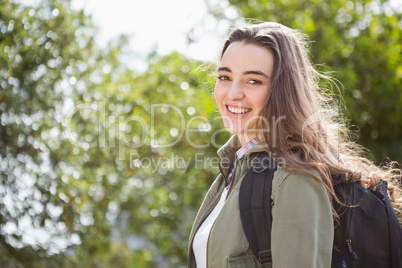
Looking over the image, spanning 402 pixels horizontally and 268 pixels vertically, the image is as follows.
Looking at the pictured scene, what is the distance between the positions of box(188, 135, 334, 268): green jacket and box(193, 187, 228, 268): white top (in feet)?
0.21

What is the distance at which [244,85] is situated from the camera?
213cm

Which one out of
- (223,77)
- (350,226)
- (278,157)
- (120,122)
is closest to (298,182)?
(278,157)

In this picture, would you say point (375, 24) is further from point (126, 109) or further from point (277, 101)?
point (277, 101)

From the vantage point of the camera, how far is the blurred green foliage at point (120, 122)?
6125mm

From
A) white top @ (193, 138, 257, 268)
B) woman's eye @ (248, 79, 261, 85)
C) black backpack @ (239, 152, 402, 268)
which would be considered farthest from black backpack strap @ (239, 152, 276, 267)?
woman's eye @ (248, 79, 261, 85)

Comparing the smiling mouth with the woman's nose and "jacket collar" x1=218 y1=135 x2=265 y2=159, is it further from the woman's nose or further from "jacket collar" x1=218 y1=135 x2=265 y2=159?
"jacket collar" x1=218 y1=135 x2=265 y2=159

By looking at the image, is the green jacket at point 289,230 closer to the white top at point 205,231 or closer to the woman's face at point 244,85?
the white top at point 205,231

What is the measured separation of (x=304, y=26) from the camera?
23.2 ft

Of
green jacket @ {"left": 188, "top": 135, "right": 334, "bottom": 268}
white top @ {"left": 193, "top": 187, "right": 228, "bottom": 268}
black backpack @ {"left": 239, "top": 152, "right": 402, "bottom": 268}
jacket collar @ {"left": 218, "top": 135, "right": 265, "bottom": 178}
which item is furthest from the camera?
jacket collar @ {"left": 218, "top": 135, "right": 265, "bottom": 178}

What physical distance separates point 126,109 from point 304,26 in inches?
102

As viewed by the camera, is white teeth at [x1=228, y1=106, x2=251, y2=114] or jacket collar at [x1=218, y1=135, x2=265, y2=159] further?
jacket collar at [x1=218, y1=135, x2=265, y2=159]

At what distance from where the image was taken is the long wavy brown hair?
192 centimetres

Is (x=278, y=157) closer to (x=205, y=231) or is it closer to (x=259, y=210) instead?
(x=259, y=210)

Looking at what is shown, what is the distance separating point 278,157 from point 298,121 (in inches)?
7.3
